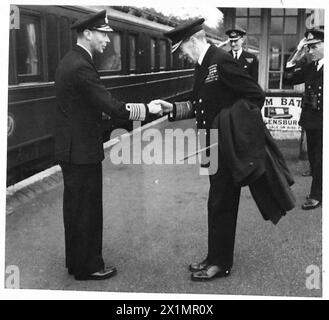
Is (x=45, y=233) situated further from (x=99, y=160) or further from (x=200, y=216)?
(x=200, y=216)

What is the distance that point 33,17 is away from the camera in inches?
185

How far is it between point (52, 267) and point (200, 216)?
54.7 inches

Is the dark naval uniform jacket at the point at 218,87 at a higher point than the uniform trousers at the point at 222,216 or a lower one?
higher

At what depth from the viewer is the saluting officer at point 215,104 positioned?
9.12 feet

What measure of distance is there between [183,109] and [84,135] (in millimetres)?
716

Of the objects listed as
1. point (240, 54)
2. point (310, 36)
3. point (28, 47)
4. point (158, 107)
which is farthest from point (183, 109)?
point (240, 54)

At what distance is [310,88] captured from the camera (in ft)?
13.8

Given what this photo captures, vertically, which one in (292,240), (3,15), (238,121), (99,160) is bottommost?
(292,240)

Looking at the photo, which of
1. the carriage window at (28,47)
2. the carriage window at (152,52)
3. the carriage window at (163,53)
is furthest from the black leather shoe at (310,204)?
the carriage window at (163,53)

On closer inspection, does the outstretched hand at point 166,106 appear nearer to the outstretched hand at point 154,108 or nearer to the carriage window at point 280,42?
the outstretched hand at point 154,108

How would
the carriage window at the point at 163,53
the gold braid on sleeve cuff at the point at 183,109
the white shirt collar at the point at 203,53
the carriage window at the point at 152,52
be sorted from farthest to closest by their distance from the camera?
the carriage window at the point at 163,53
the carriage window at the point at 152,52
the gold braid on sleeve cuff at the point at 183,109
the white shirt collar at the point at 203,53

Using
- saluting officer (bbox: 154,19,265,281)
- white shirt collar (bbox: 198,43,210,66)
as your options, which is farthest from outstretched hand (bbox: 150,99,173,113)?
white shirt collar (bbox: 198,43,210,66)
